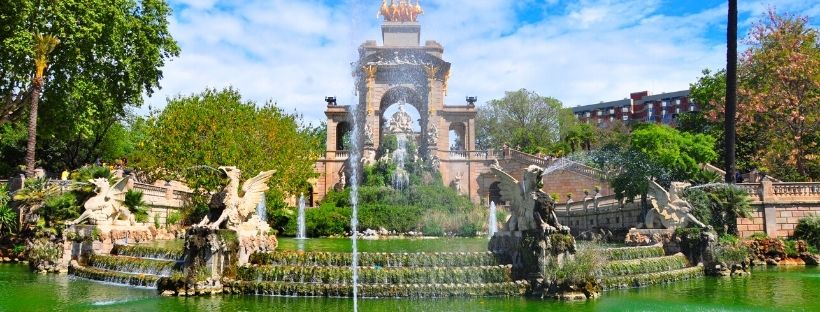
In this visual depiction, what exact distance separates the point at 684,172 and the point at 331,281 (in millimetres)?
22545

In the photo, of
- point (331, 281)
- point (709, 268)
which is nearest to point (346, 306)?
point (331, 281)

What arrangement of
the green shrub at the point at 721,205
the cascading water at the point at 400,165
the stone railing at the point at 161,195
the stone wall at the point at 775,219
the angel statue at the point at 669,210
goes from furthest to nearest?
1. the cascading water at the point at 400,165
2. the stone railing at the point at 161,195
3. the stone wall at the point at 775,219
4. the green shrub at the point at 721,205
5. the angel statue at the point at 669,210

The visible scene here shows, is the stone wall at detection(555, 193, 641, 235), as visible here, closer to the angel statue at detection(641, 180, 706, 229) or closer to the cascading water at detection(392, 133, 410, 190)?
the angel statue at detection(641, 180, 706, 229)

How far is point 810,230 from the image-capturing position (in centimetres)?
2341

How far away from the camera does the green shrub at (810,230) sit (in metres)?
23.2

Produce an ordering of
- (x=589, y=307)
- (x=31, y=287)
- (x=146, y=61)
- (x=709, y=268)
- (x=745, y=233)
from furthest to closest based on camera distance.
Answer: (x=146, y=61), (x=745, y=233), (x=709, y=268), (x=31, y=287), (x=589, y=307)

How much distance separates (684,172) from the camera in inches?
1214

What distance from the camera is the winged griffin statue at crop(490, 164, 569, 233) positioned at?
14117mm

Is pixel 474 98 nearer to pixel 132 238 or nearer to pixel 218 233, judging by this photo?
pixel 132 238

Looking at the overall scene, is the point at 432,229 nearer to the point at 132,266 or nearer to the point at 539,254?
the point at 132,266

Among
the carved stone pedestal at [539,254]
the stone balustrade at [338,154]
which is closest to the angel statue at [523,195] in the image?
the carved stone pedestal at [539,254]

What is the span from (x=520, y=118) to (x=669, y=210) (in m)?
52.0

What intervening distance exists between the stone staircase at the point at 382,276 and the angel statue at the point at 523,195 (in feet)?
3.52

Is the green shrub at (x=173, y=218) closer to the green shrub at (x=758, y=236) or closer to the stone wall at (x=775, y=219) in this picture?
the stone wall at (x=775, y=219)
